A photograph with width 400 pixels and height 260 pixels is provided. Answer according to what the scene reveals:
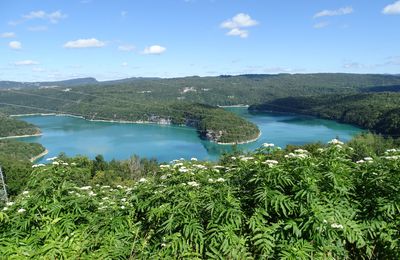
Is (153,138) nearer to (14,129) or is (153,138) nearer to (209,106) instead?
(209,106)

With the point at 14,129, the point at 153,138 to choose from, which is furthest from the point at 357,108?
the point at 14,129

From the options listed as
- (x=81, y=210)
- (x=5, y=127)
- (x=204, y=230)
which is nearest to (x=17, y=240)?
(x=81, y=210)

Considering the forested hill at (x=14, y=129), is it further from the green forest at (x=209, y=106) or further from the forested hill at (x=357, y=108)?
the forested hill at (x=357, y=108)

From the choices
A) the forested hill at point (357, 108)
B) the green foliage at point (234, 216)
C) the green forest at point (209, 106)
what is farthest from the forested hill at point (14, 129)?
the green foliage at point (234, 216)

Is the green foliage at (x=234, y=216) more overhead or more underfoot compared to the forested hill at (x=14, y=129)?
more overhead

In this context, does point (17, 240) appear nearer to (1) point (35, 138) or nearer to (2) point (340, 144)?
(2) point (340, 144)

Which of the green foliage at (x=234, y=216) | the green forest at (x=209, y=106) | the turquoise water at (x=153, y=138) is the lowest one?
the turquoise water at (x=153, y=138)
